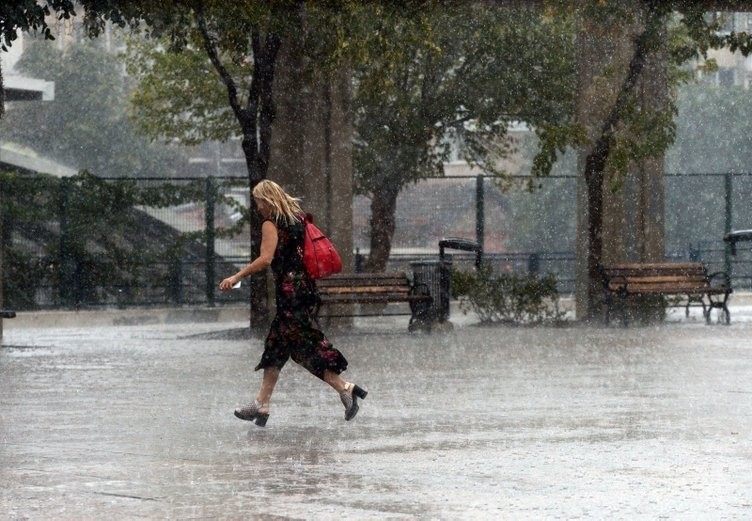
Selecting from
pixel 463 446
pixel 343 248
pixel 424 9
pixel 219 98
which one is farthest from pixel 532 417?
pixel 219 98

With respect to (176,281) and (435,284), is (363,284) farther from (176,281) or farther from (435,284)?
(176,281)

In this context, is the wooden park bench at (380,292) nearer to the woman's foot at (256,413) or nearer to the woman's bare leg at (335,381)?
the woman's bare leg at (335,381)

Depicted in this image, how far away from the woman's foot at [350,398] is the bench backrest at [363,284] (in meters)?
11.9

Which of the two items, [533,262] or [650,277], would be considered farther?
[533,262]

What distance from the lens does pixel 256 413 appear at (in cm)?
1233

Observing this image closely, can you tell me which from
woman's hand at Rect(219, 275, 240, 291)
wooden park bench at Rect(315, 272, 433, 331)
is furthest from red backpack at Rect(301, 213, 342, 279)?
wooden park bench at Rect(315, 272, 433, 331)

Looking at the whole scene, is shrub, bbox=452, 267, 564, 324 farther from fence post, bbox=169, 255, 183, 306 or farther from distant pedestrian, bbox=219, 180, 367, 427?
distant pedestrian, bbox=219, 180, 367, 427

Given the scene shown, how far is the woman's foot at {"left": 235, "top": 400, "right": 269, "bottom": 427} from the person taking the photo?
12.3 metres

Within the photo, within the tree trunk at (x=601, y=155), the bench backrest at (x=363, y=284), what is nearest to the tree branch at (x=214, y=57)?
the bench backrest at (x=363, y=284)

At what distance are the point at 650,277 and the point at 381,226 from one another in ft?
34.4

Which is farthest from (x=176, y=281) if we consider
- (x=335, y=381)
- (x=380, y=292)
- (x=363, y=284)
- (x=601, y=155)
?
(x=335, y=381)

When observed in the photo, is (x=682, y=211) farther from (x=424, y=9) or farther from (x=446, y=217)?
(x=424, y=9)

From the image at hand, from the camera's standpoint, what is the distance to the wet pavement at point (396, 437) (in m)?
8.70

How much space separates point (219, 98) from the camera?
115ft
